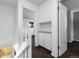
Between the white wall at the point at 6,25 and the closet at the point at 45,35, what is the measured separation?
1.61 metres

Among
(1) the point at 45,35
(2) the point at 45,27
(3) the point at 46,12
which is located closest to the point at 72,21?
(2) the point at 45,27

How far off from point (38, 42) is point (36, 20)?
1255mm

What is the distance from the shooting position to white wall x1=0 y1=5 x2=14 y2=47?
13.0ft

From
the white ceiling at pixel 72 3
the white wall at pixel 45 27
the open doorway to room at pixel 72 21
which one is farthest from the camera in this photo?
the open doorway to room at pixel 72 21

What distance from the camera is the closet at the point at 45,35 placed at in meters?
3.25

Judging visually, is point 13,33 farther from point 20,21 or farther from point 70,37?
point 70,37

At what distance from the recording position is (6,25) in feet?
13.6

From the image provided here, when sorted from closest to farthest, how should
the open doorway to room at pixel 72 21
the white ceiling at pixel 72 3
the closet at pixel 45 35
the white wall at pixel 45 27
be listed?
the closet at pixel 45 35 < the white wall at pixel 45 27 < the white ceiling at pixel 72 3 < the open doorway to room at pixel 72 21

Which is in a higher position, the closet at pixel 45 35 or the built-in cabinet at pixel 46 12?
the built-in cabinet at pixel 46 12

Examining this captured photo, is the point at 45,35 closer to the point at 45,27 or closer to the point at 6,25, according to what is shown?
the point at 45,27

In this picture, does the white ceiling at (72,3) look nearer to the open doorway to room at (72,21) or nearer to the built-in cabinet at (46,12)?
the open doorway to room at (72,21)

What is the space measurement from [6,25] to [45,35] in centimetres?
218

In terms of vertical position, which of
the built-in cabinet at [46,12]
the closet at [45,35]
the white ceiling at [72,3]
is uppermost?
the white ceiling at [72,3]

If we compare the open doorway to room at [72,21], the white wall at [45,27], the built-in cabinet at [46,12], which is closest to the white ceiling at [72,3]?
the open doorway to room at [72,21]
